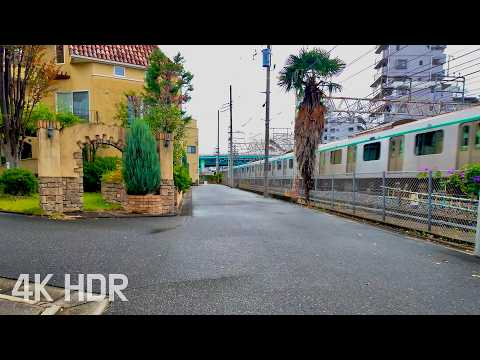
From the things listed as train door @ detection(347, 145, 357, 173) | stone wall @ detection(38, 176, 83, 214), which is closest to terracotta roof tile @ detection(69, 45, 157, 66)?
stone wall @ detection(38, 176, 83, 214)

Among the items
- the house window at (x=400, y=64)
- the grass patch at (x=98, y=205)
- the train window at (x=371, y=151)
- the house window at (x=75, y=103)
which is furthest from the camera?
the house window at (x=400, y=64)

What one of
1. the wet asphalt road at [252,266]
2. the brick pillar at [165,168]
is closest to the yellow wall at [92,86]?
the brick pillar at [165,168]

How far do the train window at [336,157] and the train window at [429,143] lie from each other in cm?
448

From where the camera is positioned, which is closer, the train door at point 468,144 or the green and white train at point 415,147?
the train door at point 468,144

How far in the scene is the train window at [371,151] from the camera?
1151cm

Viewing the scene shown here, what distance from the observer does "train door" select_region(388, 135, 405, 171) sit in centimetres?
1035

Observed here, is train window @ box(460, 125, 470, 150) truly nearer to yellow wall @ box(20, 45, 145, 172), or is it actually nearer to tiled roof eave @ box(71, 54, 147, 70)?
yellow wall @ box(20, 45, 145, 172)

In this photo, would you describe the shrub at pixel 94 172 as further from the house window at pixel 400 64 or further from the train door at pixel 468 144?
the house window at pixel 400 64

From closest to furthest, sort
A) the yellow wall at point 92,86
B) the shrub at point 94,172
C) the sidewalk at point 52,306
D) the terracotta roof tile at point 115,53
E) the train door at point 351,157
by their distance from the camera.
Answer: the sidewalk at point 52,306, the shrub at point 94,172, the train door at point 351,157, the terracotta roof tile at point 115,53, the yellow wall at point 92,86

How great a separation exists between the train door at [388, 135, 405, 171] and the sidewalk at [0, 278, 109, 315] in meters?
11.4

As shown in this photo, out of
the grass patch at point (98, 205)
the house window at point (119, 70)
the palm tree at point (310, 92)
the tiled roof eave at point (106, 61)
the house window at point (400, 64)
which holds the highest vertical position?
the house window at point (400, 64)
